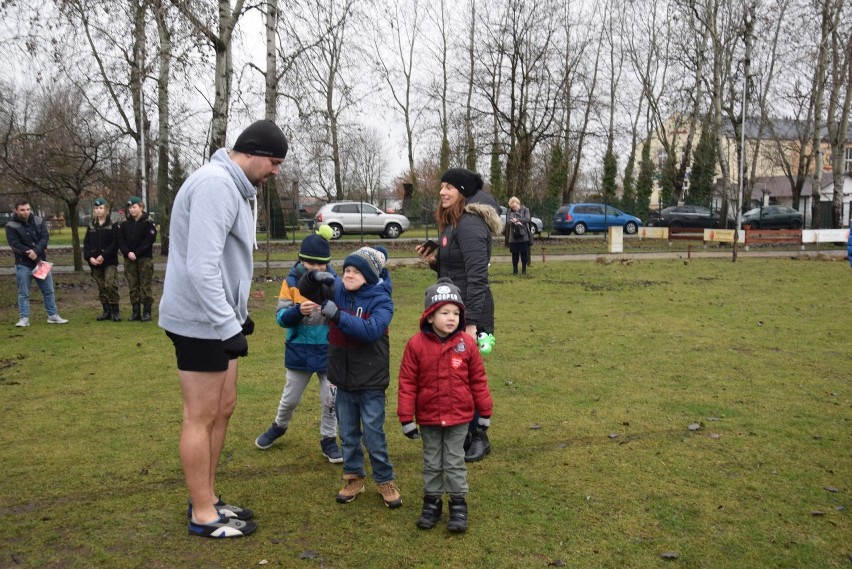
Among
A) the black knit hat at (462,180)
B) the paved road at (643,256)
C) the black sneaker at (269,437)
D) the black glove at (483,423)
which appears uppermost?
the black knit hat at (462,180)

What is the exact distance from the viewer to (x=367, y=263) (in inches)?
177

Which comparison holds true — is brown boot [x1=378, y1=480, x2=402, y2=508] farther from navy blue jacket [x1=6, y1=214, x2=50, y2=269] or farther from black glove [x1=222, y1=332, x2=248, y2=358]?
navy blue jacket [x1=6, y1=214, x2=50, y2=269]

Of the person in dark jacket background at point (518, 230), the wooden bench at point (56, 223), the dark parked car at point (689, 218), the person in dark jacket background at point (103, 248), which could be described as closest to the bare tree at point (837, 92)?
the dark parked car at point (689, 218)

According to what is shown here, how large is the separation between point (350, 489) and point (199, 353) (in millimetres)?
1407

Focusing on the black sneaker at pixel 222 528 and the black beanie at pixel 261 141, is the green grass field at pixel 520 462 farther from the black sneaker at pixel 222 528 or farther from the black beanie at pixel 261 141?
the black beanie at pixel 261 141

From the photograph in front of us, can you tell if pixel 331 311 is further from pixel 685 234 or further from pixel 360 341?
pixel 685 234

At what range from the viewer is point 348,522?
4.31 metres

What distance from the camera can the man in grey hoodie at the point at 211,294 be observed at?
12.1ft

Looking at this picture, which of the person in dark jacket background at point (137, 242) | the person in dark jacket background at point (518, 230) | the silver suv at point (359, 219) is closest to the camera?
the person in dark jacket background at point (137, 242)

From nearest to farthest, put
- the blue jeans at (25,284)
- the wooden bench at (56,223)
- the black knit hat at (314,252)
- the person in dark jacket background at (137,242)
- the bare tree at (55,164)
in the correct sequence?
the black knit hat at (314,252), the blue jeans at (25,284), the person in dark jacket background at (137,242), the bare tree at (55,164), the wooden bench at (56,223)

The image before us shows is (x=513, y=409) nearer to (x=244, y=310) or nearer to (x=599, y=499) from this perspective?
(x=599, y=499)

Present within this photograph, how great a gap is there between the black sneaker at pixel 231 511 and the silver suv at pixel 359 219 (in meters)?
26.9

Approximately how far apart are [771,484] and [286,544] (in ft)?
10.1

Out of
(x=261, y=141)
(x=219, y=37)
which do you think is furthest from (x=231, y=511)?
(x=219, y=37)
